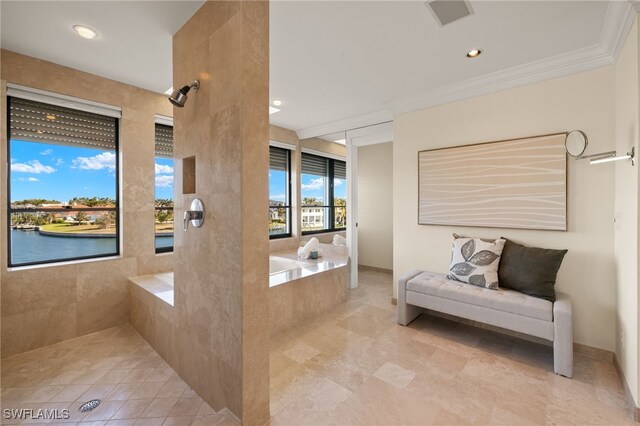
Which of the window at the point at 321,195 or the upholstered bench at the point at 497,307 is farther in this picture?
the window at the point at 321,195

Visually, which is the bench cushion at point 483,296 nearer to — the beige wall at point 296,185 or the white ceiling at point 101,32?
the beige wall at point 296,185

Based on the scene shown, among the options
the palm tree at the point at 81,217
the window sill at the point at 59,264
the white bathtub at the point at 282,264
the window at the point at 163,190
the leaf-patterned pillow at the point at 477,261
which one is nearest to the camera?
the window sill at the point at 59,264

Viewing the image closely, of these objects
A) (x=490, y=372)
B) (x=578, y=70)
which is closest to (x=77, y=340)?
(x=490, y=372)

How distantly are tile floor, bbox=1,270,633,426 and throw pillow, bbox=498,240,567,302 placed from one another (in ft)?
1.96

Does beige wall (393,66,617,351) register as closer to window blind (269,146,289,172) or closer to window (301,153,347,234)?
window (301,153,347,234)

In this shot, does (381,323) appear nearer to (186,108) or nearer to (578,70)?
(186,108)

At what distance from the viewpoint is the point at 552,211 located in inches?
96.1

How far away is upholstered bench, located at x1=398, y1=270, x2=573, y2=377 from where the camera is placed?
2.04 metres

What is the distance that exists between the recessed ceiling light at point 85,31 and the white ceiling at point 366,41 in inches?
2.2

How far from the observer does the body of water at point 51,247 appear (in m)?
2.44

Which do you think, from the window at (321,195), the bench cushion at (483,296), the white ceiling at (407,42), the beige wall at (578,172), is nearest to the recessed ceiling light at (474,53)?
the white ceiling at (407,42)

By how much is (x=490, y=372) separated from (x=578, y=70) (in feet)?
8.94

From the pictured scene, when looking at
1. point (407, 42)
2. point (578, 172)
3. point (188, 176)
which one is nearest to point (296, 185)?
point (188, 176)

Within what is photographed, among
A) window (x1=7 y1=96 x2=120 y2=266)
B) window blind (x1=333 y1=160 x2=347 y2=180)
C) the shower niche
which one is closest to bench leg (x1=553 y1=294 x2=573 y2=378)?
the shower niche
